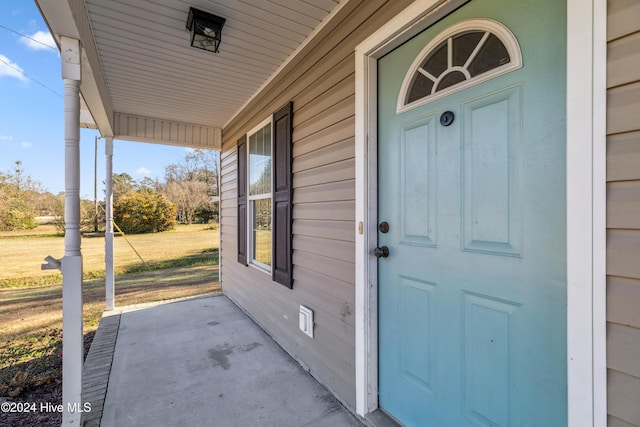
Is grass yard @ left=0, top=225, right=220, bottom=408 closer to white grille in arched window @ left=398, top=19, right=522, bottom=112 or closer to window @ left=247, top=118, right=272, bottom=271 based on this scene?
window @ left=247, top=118, right=272, bottom=271

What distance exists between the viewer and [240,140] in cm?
389

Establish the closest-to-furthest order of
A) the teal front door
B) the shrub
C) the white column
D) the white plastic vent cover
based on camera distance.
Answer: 1. the teal front door
2. the white plastic vent cover
3. the white column
4. the shrub

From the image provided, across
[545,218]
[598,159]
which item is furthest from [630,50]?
[545,218]

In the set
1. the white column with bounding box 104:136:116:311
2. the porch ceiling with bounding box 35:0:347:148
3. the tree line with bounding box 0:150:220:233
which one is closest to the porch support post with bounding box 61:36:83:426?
the porch ceiling with bounding box 35:0:347:148

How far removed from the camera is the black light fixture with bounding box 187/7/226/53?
195cm

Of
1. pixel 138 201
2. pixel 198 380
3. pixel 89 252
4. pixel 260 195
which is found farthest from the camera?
pixel 138 201

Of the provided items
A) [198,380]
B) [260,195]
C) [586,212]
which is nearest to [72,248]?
[198,380]

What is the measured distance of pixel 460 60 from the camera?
1.30m

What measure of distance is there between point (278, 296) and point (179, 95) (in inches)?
101

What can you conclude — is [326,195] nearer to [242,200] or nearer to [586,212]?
[586,212]

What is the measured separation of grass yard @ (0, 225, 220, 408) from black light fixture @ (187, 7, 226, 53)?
9.62ft

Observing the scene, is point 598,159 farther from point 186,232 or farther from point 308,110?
point 186,232

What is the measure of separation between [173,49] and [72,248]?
170 centimetres

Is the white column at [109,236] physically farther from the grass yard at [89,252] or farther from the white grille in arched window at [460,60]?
the white grille in arched window at [460,60]
